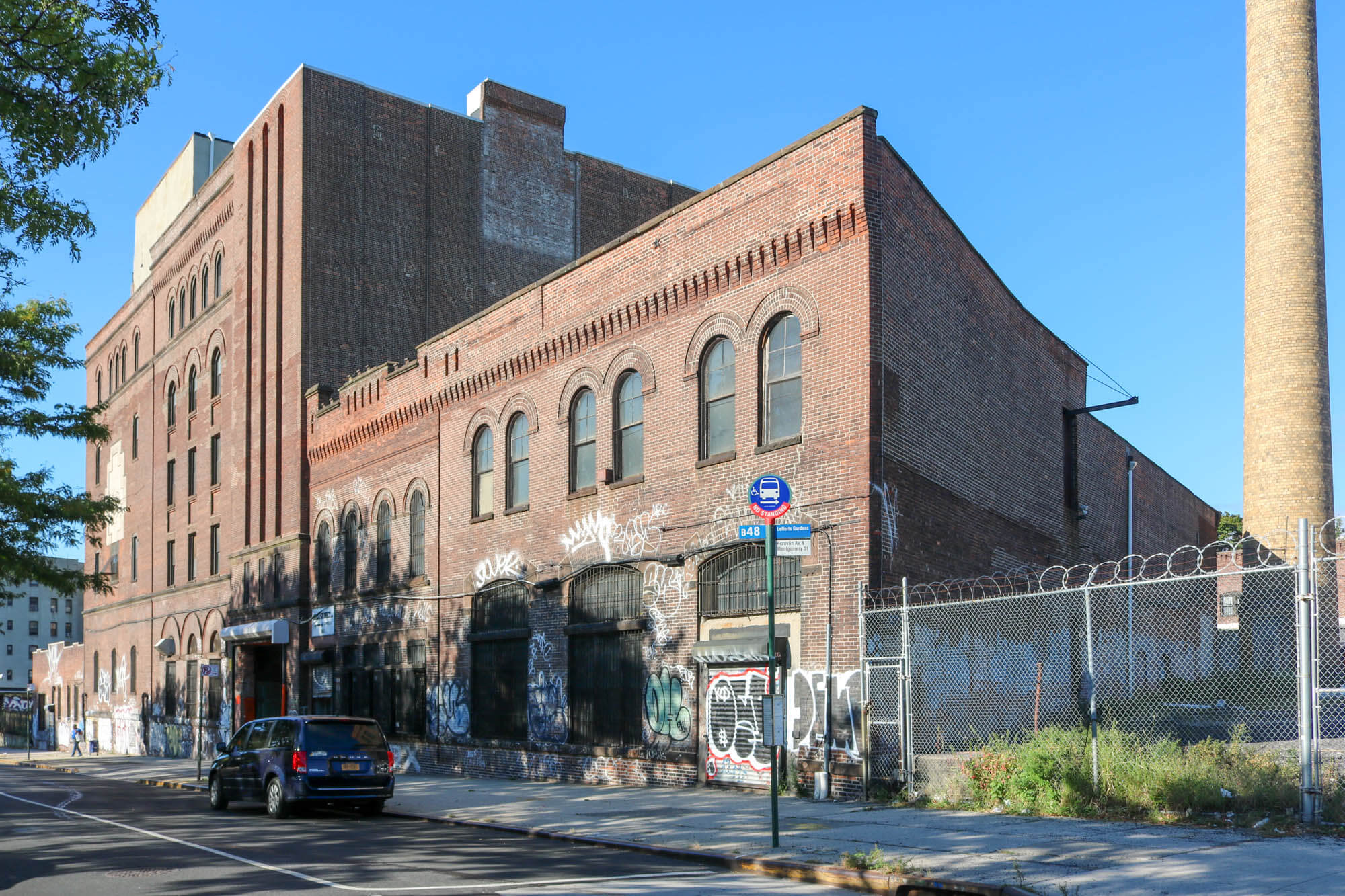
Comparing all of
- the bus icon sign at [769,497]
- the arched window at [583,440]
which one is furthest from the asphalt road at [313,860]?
the arched window at [583,440]

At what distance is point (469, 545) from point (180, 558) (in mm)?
22528

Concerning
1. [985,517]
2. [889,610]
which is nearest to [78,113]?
[889,610]

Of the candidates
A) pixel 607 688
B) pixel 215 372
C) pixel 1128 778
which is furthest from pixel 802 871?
pixel 215 372

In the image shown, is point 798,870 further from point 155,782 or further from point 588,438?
point 155,782

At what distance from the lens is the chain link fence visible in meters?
12.9

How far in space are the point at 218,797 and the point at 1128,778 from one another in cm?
1411

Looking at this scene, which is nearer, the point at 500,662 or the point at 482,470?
the point at 500,662

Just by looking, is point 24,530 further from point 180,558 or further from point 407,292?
point 180,558

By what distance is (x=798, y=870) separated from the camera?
1135 centimetres

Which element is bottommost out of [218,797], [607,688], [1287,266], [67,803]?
[67,803]

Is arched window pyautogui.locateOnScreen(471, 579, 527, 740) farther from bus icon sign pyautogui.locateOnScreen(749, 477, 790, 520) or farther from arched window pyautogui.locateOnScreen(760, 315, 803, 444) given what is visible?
bus icon sign pyautogui.locateOnScreen(749, 477, 790, 520)

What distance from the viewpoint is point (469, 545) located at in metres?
26.6

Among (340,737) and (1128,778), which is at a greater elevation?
(1128,778)

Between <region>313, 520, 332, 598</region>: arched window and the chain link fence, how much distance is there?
18.6 meters
